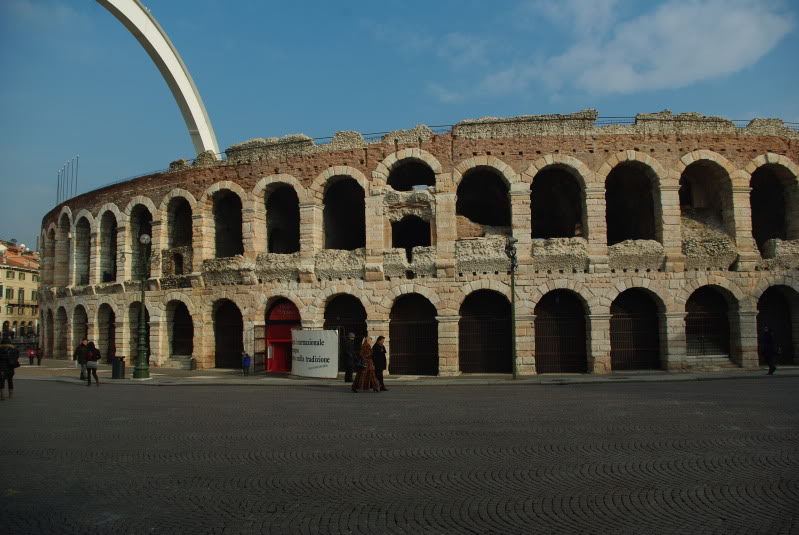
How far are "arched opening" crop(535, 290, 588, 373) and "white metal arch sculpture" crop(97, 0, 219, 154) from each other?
24.3 meters

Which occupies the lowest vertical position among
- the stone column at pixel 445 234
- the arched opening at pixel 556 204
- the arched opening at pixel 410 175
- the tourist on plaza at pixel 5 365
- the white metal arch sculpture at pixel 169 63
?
the tourist on plaza at pixel 5 365

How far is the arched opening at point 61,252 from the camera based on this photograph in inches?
1313

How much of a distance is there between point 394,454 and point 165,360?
71.7 ft

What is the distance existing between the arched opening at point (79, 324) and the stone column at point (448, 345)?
2171cm

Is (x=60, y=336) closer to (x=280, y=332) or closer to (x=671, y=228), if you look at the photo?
(x=280, y=332)

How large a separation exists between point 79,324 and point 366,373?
23412mm

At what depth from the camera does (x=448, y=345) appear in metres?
21.4

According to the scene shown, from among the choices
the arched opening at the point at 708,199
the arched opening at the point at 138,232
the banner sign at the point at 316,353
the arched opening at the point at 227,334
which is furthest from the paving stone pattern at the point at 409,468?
the arched opening at the point at 138,232

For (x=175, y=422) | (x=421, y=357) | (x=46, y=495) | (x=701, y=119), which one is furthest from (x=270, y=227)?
(x=46, y=495)

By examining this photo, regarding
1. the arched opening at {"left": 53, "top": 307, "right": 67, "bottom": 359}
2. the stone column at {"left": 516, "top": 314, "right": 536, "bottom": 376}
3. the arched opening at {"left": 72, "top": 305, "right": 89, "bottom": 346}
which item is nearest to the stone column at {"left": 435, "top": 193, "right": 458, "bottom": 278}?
the stone column at {"left": 516, "top": 314, "right": 536, "bottom": 376}

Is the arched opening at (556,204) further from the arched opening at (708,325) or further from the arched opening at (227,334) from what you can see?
the arched opening at (227,334)

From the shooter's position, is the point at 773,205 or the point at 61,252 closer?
the point at 773,205

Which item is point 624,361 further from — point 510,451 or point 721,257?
point 510,451

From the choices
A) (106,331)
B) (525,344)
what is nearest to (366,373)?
(525,344)
